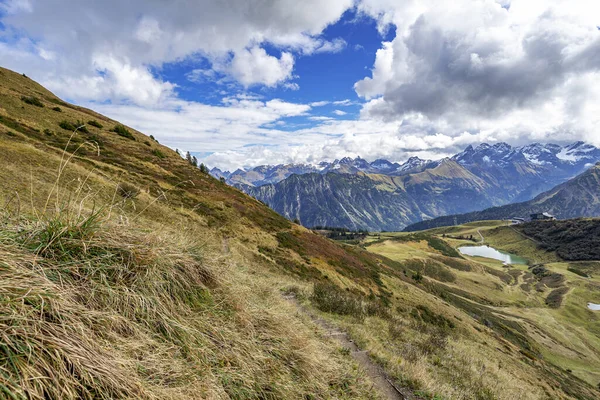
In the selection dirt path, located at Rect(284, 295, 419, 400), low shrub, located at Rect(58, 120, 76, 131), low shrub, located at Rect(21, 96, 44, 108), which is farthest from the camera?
low shrub, located at Rect(21, 96, 44, 108)

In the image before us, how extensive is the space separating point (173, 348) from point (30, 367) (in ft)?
5.62

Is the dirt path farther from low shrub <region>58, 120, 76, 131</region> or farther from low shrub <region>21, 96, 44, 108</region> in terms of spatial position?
low shrub <region>21, 96, 44, 108</region>

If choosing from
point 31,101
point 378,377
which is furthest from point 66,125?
point 378,377

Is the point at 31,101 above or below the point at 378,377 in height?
above

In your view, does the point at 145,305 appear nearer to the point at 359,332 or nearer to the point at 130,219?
the point at 130,219

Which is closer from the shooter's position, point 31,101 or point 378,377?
point 378,377

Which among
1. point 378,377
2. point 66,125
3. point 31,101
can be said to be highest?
point 31,101

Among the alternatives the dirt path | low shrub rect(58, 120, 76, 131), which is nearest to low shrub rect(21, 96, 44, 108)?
low shrub rect(58, 120, 76, 131)

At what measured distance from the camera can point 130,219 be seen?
5.20 meters

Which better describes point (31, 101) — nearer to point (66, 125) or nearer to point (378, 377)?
point (66, 125)

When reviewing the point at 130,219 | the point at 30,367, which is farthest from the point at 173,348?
the point at 130,219

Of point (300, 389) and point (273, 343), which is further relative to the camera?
point (273, 343)

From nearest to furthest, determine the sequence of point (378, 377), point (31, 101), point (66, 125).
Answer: point (378, 377), point (66, 125), point (31, 101)

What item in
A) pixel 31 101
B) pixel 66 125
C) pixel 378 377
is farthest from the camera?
pixel 31 101
